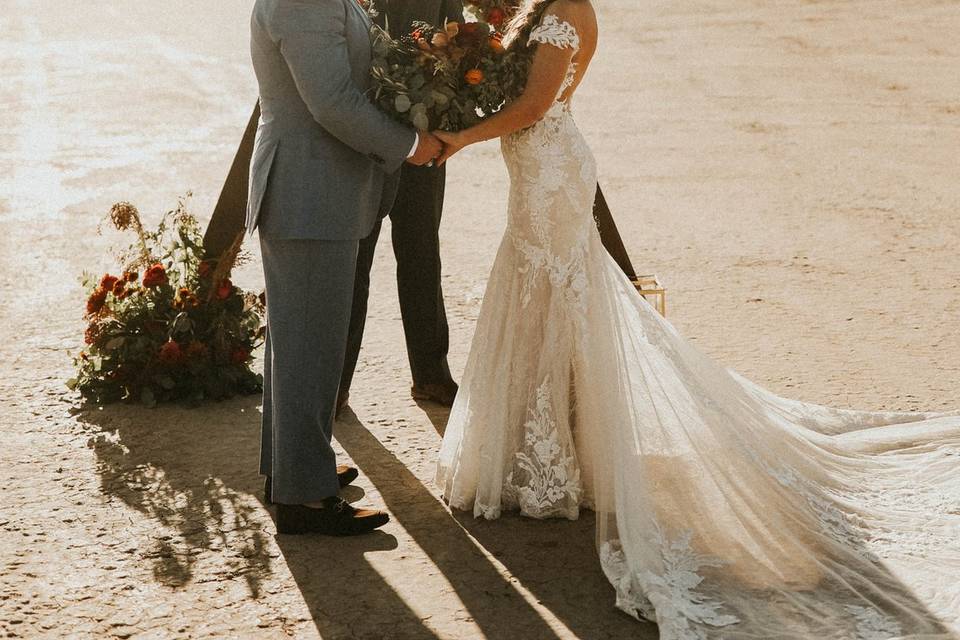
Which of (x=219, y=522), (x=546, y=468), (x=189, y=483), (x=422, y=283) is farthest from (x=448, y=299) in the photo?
(x=219, y=522)

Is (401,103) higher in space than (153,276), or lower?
higher

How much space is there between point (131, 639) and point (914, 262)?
18.4ft

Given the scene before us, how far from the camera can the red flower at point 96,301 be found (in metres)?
5.65

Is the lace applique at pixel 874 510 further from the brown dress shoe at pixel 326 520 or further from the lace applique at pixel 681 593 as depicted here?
the brown dress shoe at pixel 326 520

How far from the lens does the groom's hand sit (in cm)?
413

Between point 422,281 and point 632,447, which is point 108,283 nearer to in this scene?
point 422,281

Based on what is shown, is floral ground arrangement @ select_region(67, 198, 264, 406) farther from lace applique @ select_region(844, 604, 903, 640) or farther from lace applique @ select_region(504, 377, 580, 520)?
lace applique @ select_region(844, 604, 903, 640)

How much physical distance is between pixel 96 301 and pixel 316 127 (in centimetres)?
216

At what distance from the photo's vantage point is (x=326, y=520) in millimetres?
4340

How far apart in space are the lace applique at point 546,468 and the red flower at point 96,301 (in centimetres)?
234

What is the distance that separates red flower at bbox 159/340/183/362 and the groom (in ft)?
4.14

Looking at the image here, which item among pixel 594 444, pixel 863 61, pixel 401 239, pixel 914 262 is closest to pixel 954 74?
pixel 863 61

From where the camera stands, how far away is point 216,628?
12.3 feet

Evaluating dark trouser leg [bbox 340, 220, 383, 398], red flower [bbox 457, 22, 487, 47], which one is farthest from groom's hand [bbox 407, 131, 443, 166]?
dark trouser leg [bbox 340, 220, 383, 398]
